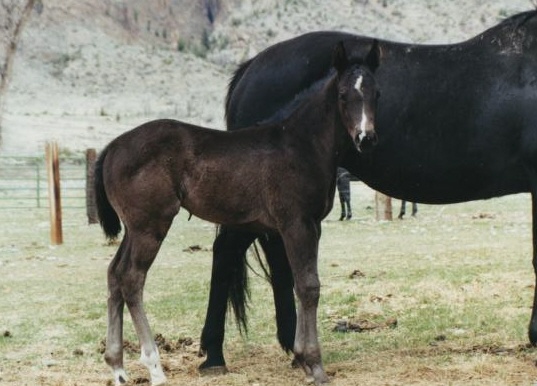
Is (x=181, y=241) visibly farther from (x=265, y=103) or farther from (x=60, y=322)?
(x=265, y=103)

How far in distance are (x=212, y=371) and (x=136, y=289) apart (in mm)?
967

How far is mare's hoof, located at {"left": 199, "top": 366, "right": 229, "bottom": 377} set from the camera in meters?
6.39

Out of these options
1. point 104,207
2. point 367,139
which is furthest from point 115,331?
point 367,139

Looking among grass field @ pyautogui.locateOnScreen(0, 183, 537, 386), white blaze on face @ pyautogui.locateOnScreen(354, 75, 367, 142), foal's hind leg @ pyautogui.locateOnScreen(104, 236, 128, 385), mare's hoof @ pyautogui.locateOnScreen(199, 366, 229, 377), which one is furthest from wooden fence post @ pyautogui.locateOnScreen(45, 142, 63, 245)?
white blaze on face @ pyautogui.locateOnScreen(354, 75, 367, 142)

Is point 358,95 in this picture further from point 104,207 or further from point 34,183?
point 34,183

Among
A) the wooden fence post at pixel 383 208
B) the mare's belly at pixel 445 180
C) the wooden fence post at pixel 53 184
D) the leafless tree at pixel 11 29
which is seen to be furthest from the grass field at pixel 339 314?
→ the leafless tree at pixel 11 29

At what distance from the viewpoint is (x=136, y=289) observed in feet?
19.1

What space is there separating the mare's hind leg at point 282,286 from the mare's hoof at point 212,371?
0.60 meters

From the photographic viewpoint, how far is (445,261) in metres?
12.5

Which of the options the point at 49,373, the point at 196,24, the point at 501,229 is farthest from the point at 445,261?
the point at 196,24

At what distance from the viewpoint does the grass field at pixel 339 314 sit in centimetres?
639

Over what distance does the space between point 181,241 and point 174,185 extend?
36.1ft

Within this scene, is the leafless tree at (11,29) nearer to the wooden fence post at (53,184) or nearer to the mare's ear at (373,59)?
the wooden fence post at (53,184)

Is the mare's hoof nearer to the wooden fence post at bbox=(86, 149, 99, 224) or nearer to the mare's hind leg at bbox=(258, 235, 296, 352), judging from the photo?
the mare's hind leg at bbox=(258, 235, 296, 352)
